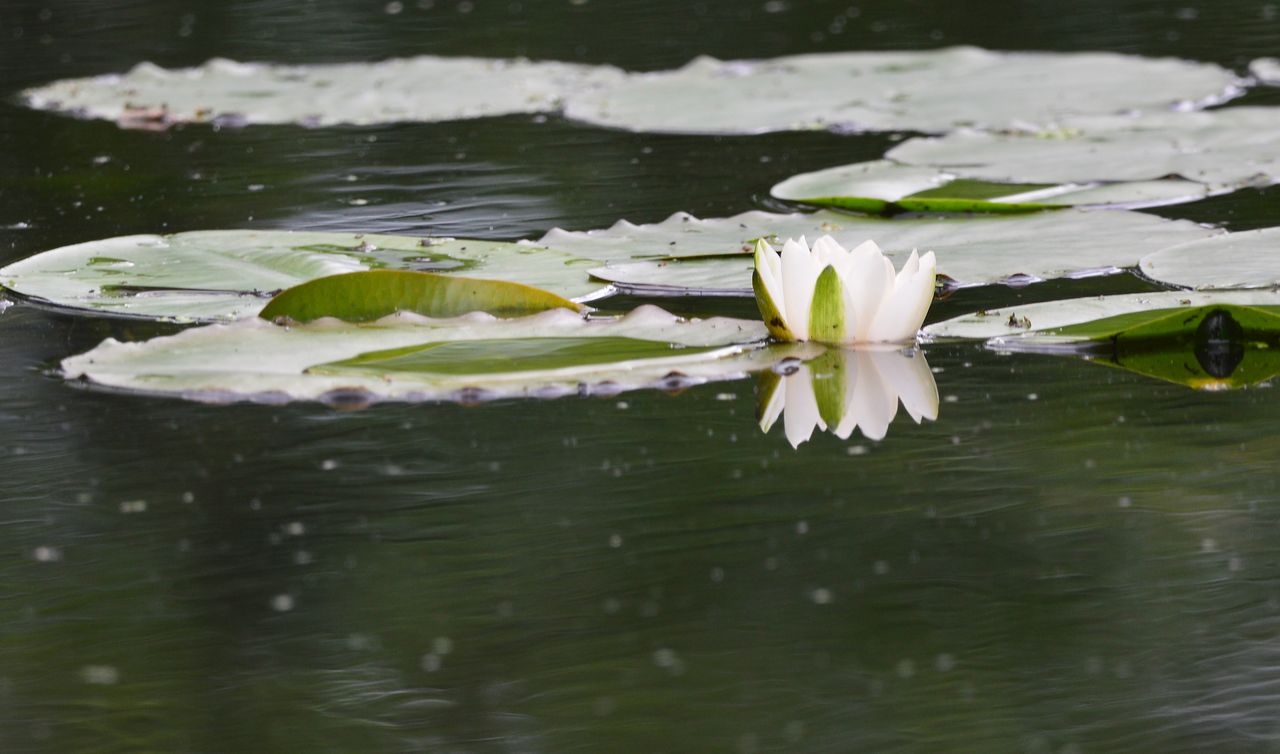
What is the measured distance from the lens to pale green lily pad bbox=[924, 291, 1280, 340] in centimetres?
177

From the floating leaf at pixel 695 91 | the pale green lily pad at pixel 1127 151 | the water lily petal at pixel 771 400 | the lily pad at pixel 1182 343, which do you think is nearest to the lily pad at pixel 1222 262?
the lily pad at pixel 1182 343

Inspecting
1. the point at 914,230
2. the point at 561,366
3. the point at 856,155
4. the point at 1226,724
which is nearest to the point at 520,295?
the point at 561,366

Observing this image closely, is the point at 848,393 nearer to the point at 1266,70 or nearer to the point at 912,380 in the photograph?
the point at 912,380

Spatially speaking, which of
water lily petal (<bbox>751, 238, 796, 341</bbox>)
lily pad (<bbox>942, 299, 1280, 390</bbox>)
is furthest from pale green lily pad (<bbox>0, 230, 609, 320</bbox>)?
lily pad (<bbox>942, 299, 1280, 390</bbox>)

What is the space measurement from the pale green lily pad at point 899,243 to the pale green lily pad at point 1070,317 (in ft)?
0.53

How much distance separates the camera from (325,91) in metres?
4.21

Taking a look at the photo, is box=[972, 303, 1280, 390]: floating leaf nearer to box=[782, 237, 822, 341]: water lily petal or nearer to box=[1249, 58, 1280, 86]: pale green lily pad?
box=[782, 237, 822, 341]: water lily petal

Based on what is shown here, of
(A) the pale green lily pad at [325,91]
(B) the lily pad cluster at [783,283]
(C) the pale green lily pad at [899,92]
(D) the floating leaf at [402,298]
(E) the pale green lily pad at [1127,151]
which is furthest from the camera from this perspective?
(A) the pale green lily pad at [325,91]

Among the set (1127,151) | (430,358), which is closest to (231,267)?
(430,358)

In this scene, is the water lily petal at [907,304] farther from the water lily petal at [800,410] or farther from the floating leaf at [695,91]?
the floating leaf at [695,91]

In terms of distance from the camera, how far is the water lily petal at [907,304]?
5.67 ft

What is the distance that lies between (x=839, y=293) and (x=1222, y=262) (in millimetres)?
548

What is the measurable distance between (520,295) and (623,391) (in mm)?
252

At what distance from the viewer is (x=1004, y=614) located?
45.5 inches
